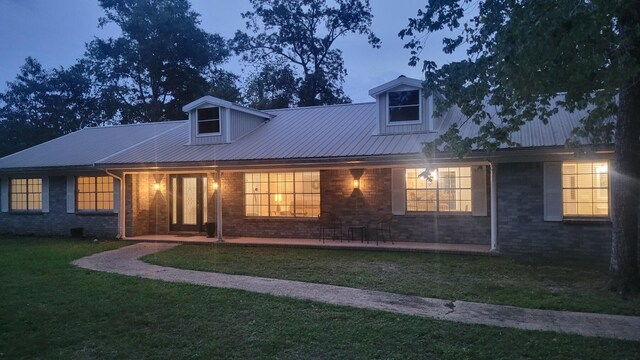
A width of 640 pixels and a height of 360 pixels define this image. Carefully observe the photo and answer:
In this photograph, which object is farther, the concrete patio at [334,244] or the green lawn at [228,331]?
the concrete patio at [334,244]

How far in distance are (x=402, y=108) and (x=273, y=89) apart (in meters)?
17.9

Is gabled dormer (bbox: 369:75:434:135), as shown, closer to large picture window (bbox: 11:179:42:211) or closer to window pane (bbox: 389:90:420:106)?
window pane (bbox: 389:90:420:106)

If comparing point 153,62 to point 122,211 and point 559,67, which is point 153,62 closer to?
point 122,211

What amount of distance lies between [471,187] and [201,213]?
8.53m

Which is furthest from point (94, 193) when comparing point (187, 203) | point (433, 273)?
point (433, 273)

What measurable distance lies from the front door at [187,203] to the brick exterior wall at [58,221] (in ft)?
6.12

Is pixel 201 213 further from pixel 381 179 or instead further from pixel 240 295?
pixel 240 295

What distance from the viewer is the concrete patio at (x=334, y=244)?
1109 centimetres

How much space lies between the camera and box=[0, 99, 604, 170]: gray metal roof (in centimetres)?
1147

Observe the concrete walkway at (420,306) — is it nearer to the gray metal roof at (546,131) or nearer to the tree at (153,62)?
the gray metal roof at (546,131)

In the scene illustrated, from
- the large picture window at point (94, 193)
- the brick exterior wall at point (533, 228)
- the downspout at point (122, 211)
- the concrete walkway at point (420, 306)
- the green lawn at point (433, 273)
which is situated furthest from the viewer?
the large picture window at point (94, 193)

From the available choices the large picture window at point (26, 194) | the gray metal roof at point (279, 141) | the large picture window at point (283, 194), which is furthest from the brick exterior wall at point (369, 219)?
the gray metal roof at point (279, 141)

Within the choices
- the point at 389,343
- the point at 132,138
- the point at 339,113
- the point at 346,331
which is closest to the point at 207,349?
the point at 346,331

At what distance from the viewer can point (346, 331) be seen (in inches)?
217
